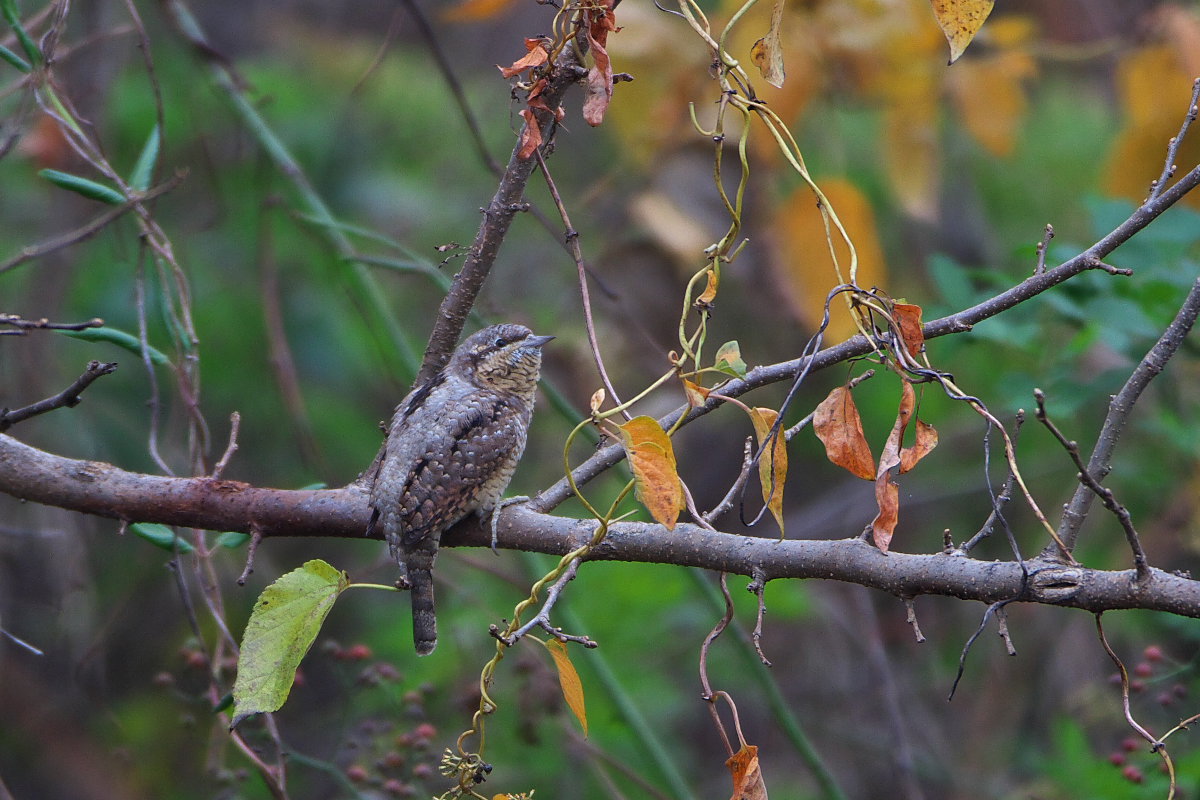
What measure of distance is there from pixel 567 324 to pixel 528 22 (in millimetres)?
3930

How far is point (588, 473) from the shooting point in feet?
7.80

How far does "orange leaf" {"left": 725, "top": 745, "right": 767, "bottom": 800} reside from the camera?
1825mm

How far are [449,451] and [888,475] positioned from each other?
1.56 metres

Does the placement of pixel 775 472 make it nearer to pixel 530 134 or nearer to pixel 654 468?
pixel 654 468

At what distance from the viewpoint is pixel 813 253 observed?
3.45 m

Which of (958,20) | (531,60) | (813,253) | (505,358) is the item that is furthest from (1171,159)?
(505,358)

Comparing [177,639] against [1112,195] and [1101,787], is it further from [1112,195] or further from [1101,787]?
[1112,195]

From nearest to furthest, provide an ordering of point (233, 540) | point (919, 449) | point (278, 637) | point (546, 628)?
1. point (546, 628)
2. point (919, 449)
3. point (278, 637)
4. point (233, 540)

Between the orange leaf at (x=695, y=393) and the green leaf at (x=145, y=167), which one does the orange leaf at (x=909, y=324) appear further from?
the green leaf at (x=145, y=167)

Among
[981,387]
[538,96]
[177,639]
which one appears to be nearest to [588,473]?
[538,96]

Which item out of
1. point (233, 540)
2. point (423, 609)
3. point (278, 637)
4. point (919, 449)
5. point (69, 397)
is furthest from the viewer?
point (423, 609)

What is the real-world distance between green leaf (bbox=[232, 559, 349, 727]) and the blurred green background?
0.84 m

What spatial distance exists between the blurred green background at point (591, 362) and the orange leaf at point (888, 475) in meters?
1.20

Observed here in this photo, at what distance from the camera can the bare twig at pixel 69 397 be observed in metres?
2.05
